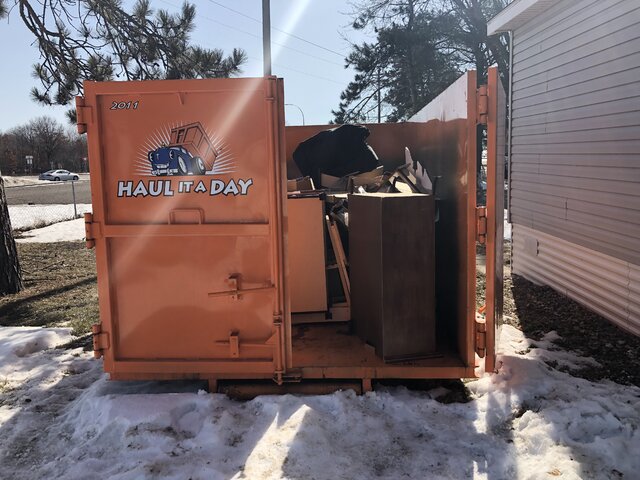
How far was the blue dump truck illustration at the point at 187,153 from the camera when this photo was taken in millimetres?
3504

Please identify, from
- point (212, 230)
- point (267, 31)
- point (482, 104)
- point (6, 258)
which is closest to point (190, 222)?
point (212, 230)

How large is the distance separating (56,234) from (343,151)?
10526 mm

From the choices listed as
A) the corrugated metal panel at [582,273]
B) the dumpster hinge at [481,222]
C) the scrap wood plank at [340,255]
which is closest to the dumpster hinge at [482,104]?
the dumpster hinge at [481,222]

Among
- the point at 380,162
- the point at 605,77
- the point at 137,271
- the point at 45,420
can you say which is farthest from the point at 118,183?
the point at 605,77

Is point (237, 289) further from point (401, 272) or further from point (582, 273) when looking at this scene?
point (582, 273)

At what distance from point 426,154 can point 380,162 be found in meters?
1.09

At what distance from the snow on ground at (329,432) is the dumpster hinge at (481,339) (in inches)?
14.9

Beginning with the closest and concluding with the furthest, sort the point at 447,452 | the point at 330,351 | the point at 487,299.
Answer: the point at 447,452, the point at 487,299, the point at 330,351

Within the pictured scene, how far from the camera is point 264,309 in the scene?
363 centimetres

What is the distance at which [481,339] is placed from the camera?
141 inches

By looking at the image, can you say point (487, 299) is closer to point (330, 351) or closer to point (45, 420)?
point (330, 351)

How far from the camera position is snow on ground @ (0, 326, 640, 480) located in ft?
9.65

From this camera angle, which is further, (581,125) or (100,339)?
(581,125)

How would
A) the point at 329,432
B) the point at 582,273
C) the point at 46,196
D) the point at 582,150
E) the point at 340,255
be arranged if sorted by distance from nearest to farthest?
the point at 329,432 < the point at 340,255 < the point at 582,150 < the point at 582,273 < the point at 46,196
